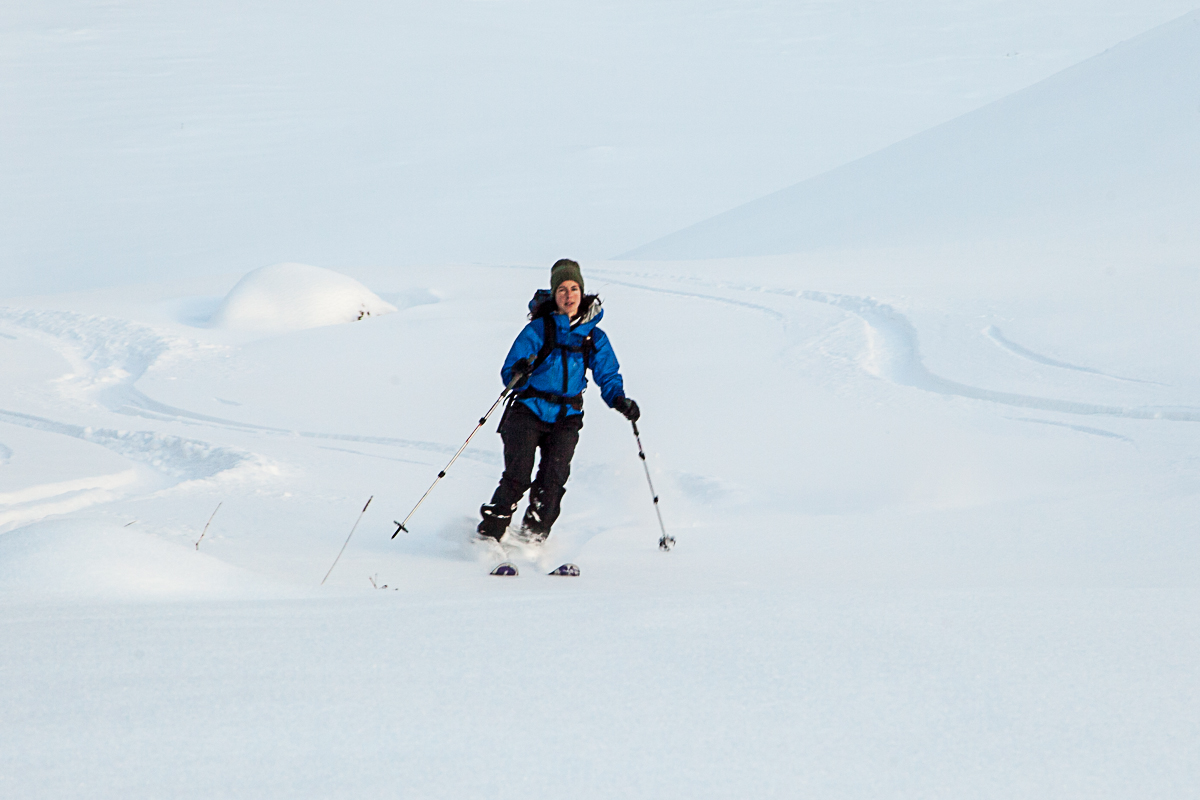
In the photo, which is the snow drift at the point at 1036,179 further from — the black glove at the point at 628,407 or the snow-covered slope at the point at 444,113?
the black glove at the point at 628,407

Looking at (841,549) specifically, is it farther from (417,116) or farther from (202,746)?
(417,116)

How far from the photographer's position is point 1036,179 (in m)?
16.9

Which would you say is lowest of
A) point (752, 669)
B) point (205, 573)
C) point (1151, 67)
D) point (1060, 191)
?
point (205, 573)

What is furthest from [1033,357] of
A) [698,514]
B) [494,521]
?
[494,521]

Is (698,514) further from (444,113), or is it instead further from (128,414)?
(444,113)

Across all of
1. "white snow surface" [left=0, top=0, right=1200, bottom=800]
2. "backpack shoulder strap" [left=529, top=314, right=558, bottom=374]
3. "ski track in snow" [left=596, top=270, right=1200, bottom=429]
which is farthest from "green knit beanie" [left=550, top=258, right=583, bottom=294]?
"ski track in snow" [left=596, top=270, right=1200, bottom=429]

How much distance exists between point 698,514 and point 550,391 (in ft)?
3.89

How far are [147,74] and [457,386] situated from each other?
151 ft

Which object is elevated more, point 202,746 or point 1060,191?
point 1060,191

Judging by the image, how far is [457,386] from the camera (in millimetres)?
9195

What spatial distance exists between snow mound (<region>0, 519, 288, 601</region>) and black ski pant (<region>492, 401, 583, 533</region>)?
1.57m

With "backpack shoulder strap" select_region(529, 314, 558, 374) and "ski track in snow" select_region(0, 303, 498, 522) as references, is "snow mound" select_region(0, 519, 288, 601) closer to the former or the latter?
"backpack shoulder strap" select_region(529, 314, 558, 374)

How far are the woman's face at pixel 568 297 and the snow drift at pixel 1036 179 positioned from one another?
935 centimetres

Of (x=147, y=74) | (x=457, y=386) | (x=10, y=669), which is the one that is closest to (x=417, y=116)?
(x=147, y=74)
